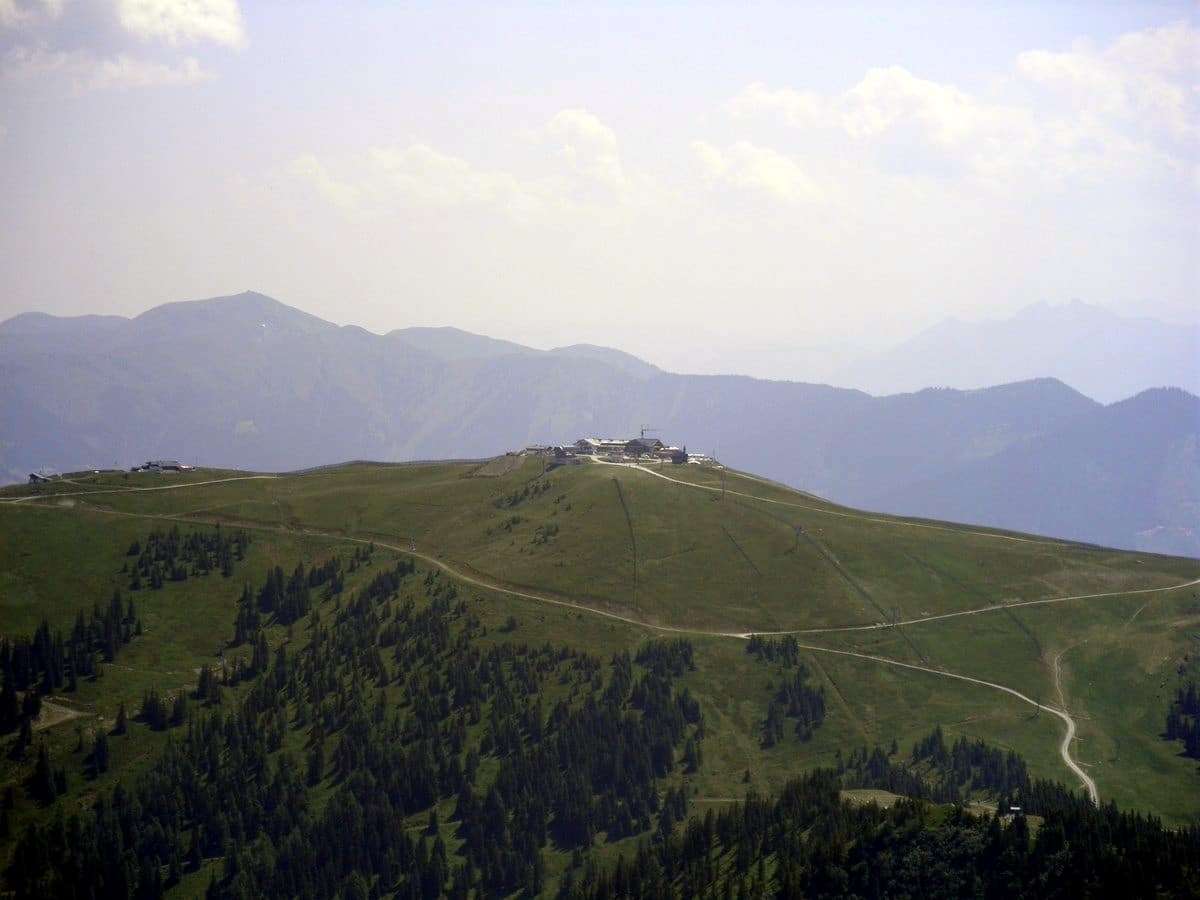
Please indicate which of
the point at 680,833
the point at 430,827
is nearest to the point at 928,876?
the point at 680,833

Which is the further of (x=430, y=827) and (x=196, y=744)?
(x=196, y=744)

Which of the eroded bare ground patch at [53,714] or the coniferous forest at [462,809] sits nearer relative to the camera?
the coniferous forest at [462,809]

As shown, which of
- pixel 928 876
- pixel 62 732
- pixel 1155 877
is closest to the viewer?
pixel 1155 877

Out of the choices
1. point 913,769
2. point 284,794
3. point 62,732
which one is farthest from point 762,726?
point 62,732

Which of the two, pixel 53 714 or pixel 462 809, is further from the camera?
pixel 53 714

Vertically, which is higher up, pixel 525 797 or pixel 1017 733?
pixel 1017 733

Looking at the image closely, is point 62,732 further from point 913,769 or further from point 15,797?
point 913,769

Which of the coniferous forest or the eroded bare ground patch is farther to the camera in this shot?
the eroded bare ground patch

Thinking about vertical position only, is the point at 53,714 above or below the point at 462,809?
above

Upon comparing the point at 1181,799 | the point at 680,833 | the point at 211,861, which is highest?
the point at 1181,799

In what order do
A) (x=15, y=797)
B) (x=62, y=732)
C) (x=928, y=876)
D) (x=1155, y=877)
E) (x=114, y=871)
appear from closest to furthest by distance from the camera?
1. (x=1155, y=877)
2. (x=928, y=876)
3. (x=114, y=871)
4. (x=15, y=797)
5. (x=62, y=732)
